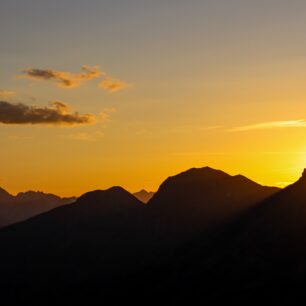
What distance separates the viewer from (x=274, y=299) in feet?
609

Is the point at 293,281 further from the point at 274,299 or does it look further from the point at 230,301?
the point at 230,301

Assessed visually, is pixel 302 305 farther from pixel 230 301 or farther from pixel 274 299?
pixel 230 301

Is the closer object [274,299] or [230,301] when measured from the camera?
[274,299]

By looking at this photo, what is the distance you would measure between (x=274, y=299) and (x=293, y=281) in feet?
38.1

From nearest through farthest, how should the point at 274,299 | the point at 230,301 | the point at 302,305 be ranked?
the point at 302,305 → the point at 274,299 → the point at 230,301

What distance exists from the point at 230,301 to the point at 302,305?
3280 cm

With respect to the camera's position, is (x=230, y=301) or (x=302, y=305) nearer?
(x=302, y=305)

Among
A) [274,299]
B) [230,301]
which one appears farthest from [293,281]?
[230,301]

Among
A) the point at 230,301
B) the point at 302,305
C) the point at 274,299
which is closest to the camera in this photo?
the point at 302,305

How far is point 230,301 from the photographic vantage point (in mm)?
199750

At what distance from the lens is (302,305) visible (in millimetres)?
174000

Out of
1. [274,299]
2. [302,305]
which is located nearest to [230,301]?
[274,299]

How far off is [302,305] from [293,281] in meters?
18.9

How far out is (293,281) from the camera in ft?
632
